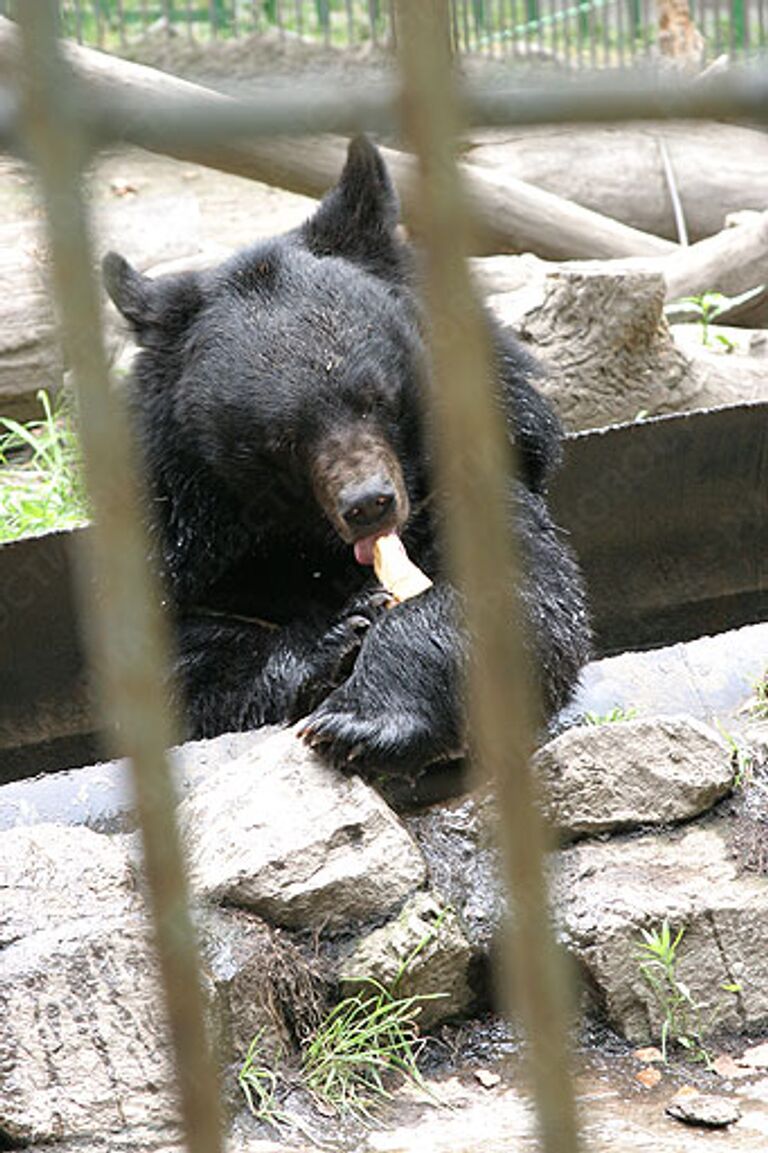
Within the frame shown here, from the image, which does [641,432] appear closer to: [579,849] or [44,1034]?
[579,849]

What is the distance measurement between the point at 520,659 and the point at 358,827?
8.33 ft

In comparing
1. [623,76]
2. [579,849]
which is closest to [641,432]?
[579,849]

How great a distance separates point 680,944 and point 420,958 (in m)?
0.51

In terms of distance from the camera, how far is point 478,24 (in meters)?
13.6

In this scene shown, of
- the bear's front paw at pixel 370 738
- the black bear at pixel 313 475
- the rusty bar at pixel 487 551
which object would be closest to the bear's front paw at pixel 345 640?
the black bear at pixel 313 475

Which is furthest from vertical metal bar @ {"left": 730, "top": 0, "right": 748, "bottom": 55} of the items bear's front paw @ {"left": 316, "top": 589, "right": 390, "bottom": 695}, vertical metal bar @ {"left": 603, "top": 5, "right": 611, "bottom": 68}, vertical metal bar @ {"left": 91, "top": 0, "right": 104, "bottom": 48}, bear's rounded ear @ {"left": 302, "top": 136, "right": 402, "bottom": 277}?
bear's front paw @ {"left": 316, "top": 589, "right": 390, "bottom": 695}

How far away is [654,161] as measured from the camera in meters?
10.7

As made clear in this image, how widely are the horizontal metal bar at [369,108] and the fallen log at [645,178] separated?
9.09 meters

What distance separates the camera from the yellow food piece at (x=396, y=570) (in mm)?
4480

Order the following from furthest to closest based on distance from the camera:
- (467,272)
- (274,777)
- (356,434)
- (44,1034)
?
(356,434) → (274,777) → (44,1034) → (467,272)

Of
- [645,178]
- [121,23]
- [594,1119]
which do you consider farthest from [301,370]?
[121,23]

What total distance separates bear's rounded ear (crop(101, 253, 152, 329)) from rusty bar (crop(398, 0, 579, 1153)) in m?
3.72

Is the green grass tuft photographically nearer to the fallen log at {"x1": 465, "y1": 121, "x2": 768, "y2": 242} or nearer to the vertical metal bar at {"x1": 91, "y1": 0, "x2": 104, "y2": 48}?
the fallen log at {"x1": 465, "y1": 121, "x2": 768, "y2": 242}

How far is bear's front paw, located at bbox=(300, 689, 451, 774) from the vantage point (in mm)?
3982
